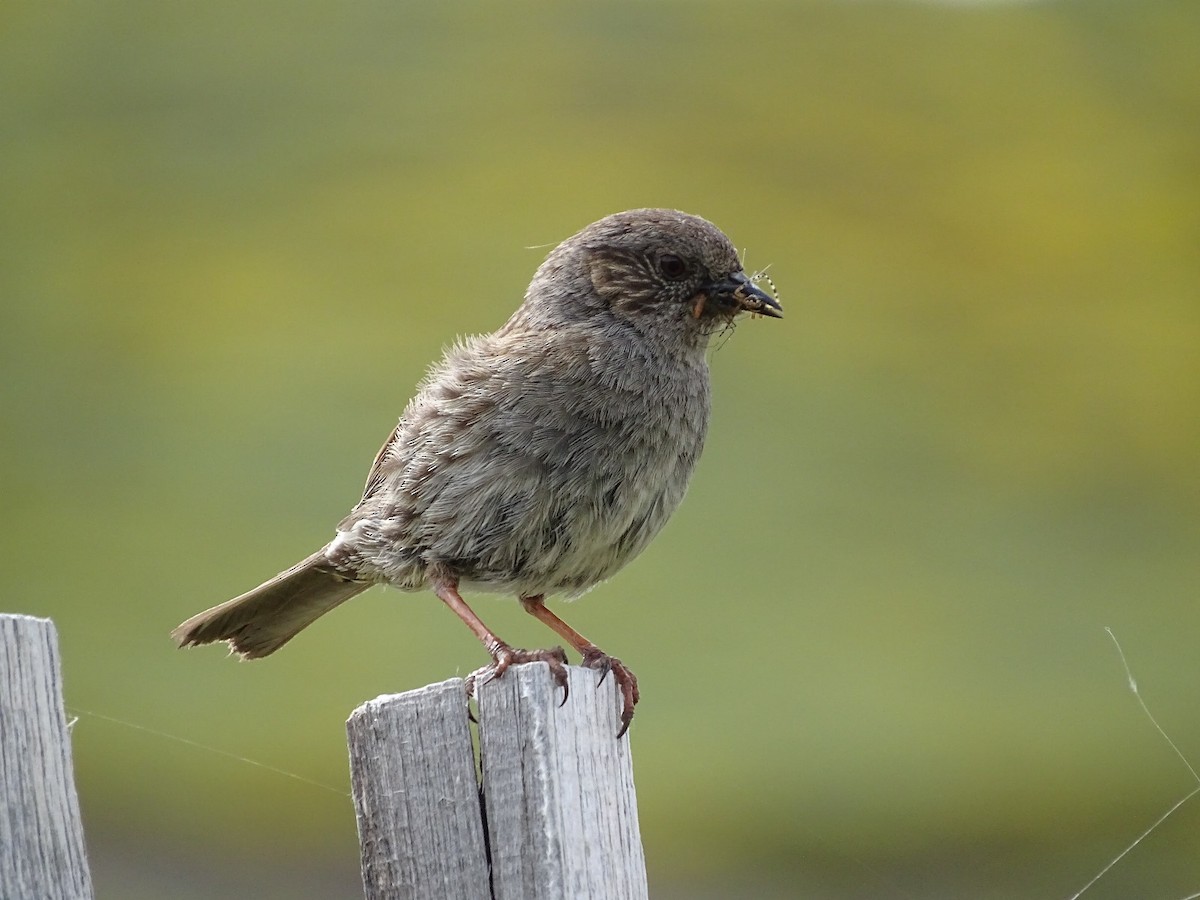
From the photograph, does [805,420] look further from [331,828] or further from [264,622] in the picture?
[264,622]

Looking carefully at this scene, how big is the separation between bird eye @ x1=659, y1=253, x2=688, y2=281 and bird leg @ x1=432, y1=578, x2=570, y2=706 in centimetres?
115

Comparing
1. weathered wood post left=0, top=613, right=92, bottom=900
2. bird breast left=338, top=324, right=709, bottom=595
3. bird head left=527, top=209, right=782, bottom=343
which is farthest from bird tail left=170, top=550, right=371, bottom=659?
weathered wood post left=0, top=613, right=92, bottom=900

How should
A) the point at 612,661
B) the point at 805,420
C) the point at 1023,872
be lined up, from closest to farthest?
the point at 612,661, the point at 1023,872, the point at 805,420

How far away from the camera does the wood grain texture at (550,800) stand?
6.88 feet

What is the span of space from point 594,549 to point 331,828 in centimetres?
296

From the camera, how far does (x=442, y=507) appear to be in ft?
12.6

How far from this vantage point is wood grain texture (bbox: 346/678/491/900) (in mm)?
2176

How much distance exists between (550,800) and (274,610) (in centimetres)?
241

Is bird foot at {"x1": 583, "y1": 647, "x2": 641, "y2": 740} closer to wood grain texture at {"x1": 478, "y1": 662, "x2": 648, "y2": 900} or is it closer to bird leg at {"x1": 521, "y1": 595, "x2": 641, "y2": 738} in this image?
bird leg at {"x1": 521, "y1": 595, "x2": 641, "y2": 738}

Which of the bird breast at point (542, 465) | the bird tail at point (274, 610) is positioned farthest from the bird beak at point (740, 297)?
the bird tail at point (274, 610)

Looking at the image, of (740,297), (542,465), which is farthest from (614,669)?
(740,297)

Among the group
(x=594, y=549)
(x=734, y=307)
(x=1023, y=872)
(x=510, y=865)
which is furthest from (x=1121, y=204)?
(x=510, y=865)

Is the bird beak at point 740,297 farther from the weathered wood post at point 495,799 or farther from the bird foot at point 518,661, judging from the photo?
the weathered wood post at point 495,799

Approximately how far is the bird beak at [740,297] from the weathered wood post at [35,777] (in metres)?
2.59
